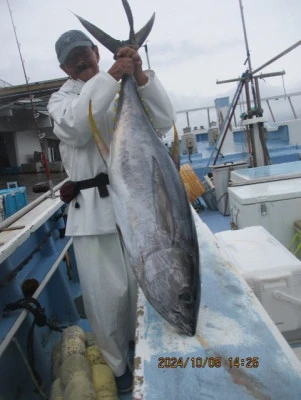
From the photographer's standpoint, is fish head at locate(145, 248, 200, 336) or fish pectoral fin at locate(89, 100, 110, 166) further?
fish pectoral fin at locate(89, 100, 110, 166)

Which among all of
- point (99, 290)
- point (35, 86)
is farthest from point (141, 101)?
point (35, 86)

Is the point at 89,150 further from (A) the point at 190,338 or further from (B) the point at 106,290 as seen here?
(A) the point at 190,338

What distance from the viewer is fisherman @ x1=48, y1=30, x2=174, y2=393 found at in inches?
73.2

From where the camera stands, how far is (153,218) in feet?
4.46

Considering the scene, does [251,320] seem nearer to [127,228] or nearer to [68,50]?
[127,228]

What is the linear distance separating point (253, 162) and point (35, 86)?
4090mm

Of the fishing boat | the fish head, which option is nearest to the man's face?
the fishing boat

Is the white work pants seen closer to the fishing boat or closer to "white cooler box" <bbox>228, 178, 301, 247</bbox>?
the fishing boat

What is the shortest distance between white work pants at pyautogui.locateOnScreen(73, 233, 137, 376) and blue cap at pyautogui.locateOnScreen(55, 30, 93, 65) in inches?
41.3

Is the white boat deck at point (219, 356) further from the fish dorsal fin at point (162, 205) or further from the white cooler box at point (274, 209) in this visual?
the white cooler box at point (274, 209)

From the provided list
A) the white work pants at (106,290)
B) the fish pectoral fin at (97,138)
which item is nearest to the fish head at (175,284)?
the fish pectoral fin at (97,138)

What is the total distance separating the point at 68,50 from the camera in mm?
1789

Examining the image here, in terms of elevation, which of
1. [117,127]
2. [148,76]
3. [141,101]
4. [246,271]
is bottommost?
[246,271]

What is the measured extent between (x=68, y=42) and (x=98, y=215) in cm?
98
